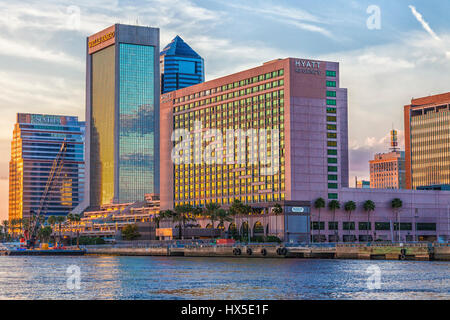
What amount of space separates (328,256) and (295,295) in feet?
331

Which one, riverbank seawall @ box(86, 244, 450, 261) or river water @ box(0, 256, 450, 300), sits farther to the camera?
riverbank seawall @ box(86, 244, 450, 261)

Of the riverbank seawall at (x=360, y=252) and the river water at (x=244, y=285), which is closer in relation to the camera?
the river water at (x=244, y=285)

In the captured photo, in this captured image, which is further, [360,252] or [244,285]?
[360,252]

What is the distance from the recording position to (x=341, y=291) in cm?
9100

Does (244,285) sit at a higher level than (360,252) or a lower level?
higher
